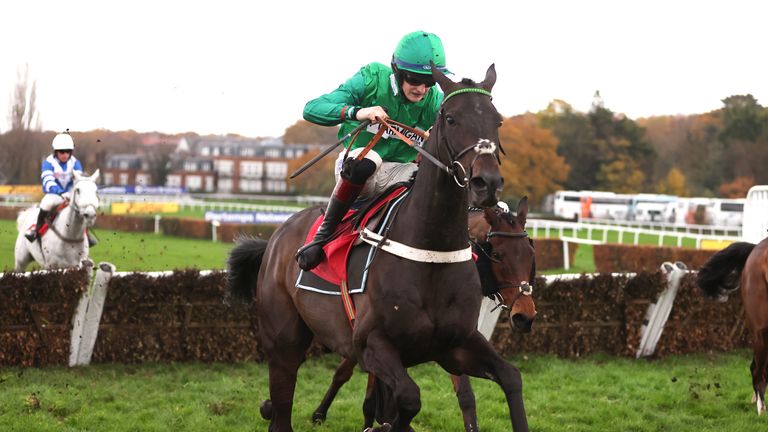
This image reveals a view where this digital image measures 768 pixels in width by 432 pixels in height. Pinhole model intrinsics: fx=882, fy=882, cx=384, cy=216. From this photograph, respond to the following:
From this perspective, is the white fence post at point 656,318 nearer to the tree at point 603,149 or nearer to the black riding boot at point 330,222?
the black riding boot at point 330,222

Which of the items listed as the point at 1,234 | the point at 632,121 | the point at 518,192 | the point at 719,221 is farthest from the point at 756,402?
the point at 632,121

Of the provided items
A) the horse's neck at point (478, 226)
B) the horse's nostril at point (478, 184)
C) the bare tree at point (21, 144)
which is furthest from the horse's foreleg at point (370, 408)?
the bare tree at point (21, 144)

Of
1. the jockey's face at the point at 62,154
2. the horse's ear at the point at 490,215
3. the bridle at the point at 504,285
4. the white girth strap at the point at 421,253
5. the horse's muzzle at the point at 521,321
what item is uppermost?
the jockey's face at the point at 62,154

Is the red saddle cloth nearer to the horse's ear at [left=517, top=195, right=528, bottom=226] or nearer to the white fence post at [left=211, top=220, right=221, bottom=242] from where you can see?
the horse's ear at [left=517, top=195, right=528, bottom=226]

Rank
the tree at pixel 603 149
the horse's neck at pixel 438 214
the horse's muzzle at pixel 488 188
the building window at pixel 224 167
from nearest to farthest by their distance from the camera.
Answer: the horse's muzzle at pixel 488 188 < the horse's neck at pixel 438 214 < the tree at pixel 603 149 < the building window at pixel 224 167

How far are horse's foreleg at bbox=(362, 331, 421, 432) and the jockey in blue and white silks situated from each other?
7.93 m

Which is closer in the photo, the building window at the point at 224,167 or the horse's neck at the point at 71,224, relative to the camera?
the horse's neck at the point at 71,224

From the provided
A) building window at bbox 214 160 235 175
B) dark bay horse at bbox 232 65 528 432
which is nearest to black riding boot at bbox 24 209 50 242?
dark bay horse at bbox 232 65 528 432

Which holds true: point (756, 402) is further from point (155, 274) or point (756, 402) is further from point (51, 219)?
point (51, 219)

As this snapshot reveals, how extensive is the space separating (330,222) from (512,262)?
1.51m

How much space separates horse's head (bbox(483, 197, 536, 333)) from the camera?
530 cm

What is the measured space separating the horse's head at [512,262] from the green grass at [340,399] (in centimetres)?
109

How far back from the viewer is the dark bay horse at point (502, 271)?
5.30m

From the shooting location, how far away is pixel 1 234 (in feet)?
53.5
